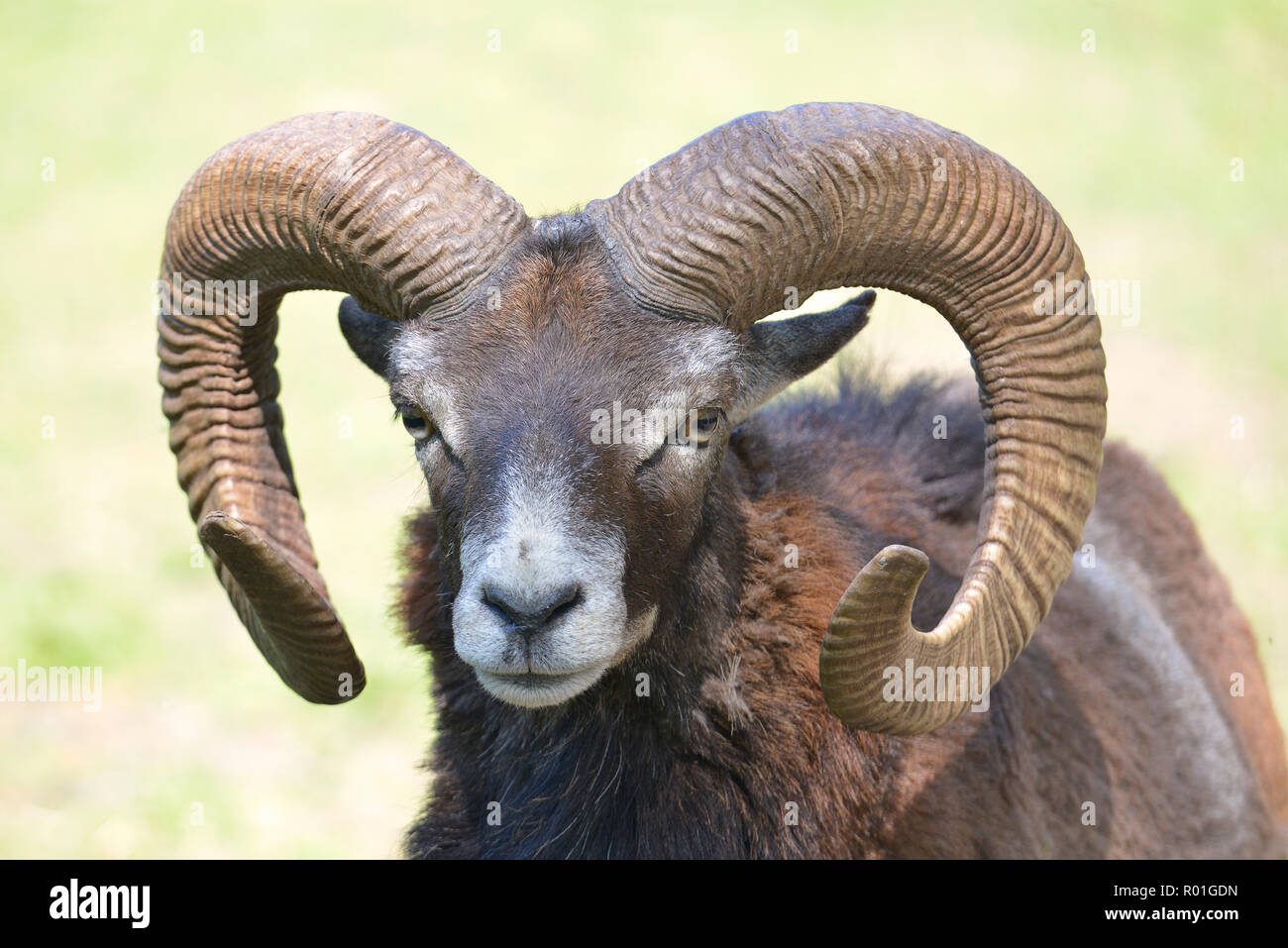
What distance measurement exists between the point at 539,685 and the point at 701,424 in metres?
1.17

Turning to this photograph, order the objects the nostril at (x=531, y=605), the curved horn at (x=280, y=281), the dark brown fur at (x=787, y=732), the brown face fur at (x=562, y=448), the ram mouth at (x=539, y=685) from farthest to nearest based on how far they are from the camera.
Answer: the dark brown fur at (x=787, y=732), the curved horn at (x=280, y=281), the ram mouth at (x=539, y=685), the brown face fur at (x=562, y=448), the nostril at (x=531, y=605)

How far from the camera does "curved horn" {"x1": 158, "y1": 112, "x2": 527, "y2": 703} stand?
510cm

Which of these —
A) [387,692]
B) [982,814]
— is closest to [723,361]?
[982,814]

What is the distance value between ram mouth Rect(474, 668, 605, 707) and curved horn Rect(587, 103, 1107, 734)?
0.97 meters

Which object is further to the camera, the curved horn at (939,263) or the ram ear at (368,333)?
the ram ear at (368,333)

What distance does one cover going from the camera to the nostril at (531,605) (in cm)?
445

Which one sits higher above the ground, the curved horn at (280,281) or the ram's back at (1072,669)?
the curved horn at (280,281)

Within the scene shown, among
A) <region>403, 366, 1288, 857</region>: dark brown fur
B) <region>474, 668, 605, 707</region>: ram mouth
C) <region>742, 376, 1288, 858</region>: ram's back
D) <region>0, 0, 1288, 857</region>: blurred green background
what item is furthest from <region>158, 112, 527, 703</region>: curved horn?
<region>742, 376, 1288, 858</region>: ram's back

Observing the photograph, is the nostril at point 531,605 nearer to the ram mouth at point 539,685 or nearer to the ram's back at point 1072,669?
the ram mouth at point 539,685

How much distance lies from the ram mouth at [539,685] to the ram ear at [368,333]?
1669mm

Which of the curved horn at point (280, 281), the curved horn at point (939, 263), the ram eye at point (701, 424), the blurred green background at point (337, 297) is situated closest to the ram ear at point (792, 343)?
the curved horn at point (939, 263)

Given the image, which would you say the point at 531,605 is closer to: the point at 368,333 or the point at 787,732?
the point at 787,732

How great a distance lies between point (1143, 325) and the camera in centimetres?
1952
